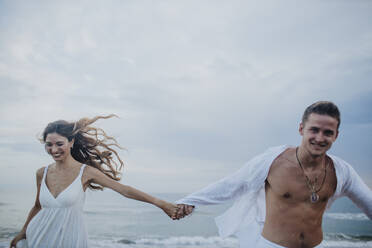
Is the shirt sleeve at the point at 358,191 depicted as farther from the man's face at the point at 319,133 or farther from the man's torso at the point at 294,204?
the man's face at the point at 319,133

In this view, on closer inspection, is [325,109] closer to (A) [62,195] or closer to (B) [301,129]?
(B) [301,129]

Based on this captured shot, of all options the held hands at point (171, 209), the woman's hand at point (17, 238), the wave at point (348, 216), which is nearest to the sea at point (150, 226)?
the wave at point (348, 216)

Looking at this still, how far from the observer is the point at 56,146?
406cm

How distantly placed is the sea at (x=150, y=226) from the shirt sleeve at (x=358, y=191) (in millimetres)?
8130

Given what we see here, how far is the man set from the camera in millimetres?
3260

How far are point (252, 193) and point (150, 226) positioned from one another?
43.0 ft

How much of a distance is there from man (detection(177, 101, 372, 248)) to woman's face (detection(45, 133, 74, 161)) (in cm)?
173

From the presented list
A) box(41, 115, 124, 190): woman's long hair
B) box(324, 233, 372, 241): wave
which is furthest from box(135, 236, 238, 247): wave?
box(41, 115, 124, 190): woman's long hair

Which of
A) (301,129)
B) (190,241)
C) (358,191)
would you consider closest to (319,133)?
(301,129)

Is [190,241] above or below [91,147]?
below

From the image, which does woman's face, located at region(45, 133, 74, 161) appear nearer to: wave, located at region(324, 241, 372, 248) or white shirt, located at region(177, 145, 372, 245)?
white shirt, located at region(177, 145, 372, 245)

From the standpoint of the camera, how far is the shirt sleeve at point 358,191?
353 centimetres

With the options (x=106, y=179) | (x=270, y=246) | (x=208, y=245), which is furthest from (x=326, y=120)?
(x=208, y=245)

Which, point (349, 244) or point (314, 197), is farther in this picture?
point (349, 244)
